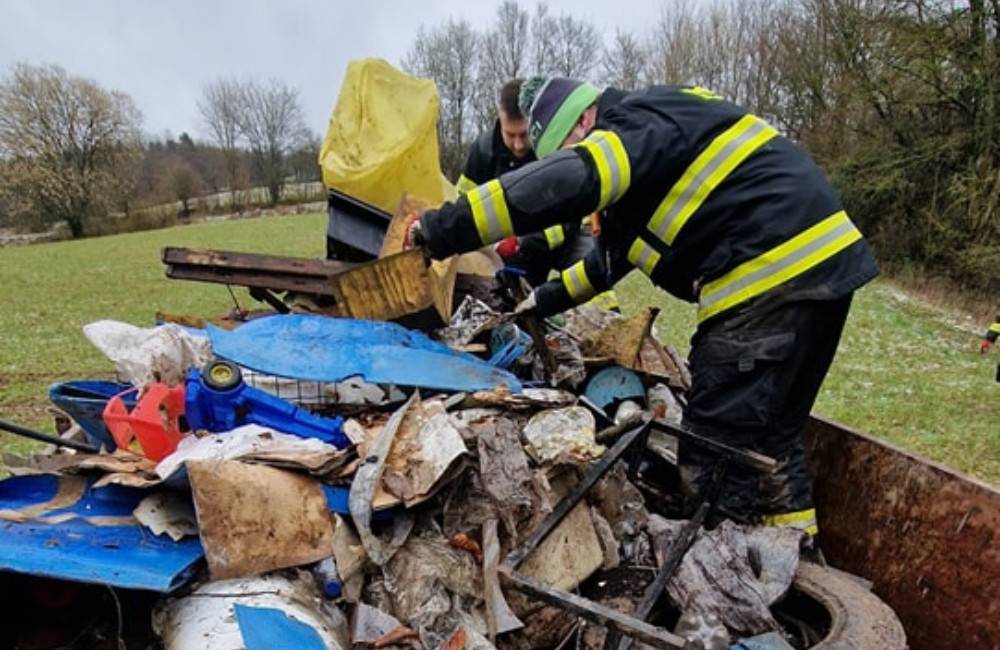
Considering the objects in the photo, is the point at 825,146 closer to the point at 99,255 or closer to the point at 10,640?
the point at 10,640

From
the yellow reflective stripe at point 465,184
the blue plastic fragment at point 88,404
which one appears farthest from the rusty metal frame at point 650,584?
the yellow reflective stripe at point 465,184

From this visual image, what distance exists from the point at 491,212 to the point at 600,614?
3.48 feet

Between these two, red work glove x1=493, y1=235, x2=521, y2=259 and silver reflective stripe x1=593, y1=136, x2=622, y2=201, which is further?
red work glove x1=493, y1=235, x2=521, y2=259

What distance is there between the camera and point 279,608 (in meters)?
1.40

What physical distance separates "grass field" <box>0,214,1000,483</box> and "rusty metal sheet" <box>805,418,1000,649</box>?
3.00 meters

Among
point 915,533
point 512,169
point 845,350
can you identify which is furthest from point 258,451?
point 845,350

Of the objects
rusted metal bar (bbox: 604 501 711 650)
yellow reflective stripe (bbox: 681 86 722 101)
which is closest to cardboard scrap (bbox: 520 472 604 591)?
rusted metal bar (bbox: 604 501 711 650)

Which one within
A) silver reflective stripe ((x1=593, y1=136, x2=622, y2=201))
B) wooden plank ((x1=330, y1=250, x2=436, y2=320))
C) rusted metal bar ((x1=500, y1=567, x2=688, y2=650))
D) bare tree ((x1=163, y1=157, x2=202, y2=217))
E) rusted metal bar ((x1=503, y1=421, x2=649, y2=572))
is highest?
bare tree ((x1=163, y1=157, x2=202, y2=217))

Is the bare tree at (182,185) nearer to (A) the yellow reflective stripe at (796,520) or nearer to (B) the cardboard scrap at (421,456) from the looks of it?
(B) the cardboard scrap at (421,456)

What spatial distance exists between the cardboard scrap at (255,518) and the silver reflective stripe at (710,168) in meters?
1.28

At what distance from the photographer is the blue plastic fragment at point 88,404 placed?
2016mm

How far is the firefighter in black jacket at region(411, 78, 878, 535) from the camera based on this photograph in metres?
1.88

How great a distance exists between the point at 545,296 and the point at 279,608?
1565 millimetres

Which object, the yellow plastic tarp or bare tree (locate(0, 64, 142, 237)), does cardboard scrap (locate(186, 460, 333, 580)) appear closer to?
the yellow plastic tarp
